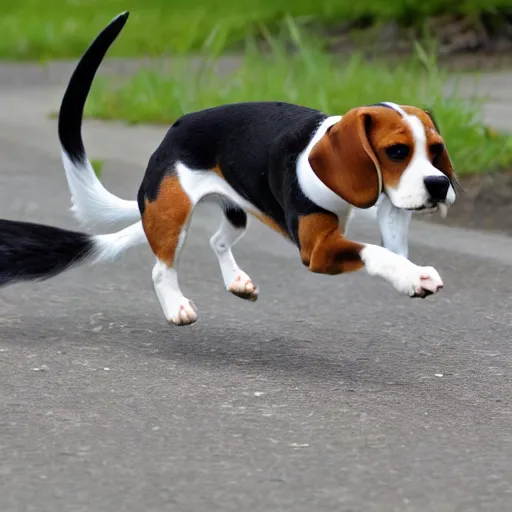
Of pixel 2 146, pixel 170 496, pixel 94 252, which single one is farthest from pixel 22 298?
pixel 2 146

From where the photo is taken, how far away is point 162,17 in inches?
841

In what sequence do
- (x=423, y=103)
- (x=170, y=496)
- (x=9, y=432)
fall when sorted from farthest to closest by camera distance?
(x=423, y=103)
(x=9, y=432)
(x=170, y=496)

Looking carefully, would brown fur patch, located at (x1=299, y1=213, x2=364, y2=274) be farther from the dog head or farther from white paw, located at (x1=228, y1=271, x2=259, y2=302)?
white paw, located at (x1=228, y1=271, x2=259, y2=302)

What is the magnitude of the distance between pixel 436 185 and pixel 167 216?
3.99ft

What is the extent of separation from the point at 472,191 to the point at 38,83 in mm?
8388

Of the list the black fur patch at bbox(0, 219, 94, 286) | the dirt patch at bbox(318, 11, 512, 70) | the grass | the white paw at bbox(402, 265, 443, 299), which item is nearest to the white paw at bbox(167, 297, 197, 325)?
the black fur patch at bbox(0, 219, 94, 286)

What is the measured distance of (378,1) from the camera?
1723 centimetres

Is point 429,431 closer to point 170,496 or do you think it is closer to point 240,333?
point 170,496

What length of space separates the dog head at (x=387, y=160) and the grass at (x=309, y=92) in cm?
392

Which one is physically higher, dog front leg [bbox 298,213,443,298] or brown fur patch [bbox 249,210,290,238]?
dog front leg [bbox 298,213,443,298]

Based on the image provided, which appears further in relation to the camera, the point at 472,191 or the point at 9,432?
the point at 472,191

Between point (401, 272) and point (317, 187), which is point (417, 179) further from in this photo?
point (317, 187)

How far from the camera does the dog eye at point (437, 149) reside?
459 cm

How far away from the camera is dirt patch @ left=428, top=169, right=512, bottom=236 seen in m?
8.02
